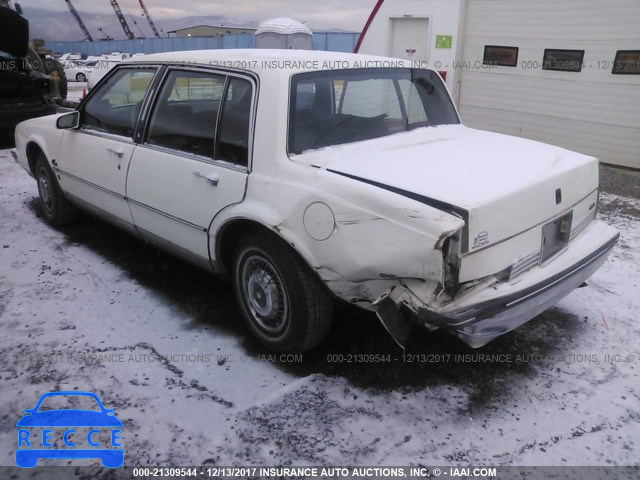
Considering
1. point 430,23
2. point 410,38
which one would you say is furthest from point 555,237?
point 410,38

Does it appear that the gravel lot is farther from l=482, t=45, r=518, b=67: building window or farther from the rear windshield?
l=482, t=45, r=518, b=67: building window

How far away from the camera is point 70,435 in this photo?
7.88 ft

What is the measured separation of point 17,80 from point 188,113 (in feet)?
24.5

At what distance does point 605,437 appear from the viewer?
7.96 ft

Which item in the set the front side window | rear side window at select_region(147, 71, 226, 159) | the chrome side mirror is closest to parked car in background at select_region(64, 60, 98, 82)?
the chrome side mirror

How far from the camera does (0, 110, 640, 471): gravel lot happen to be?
2.36 meters

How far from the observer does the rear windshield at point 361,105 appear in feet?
9.44

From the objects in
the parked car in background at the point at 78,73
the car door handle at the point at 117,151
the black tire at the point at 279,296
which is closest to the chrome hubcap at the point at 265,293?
the black tire at the point at 279,296

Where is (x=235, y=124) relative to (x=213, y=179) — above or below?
above

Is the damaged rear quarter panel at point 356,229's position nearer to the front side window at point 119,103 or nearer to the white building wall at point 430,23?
the front side window at point 119,103

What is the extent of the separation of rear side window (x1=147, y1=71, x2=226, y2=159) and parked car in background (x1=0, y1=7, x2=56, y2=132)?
6759 millimetres

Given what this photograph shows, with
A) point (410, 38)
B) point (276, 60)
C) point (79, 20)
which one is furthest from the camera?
point (79, 20)

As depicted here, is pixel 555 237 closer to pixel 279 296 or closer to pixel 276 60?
pixel 279 296

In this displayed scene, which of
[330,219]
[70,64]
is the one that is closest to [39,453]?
[330,219]
